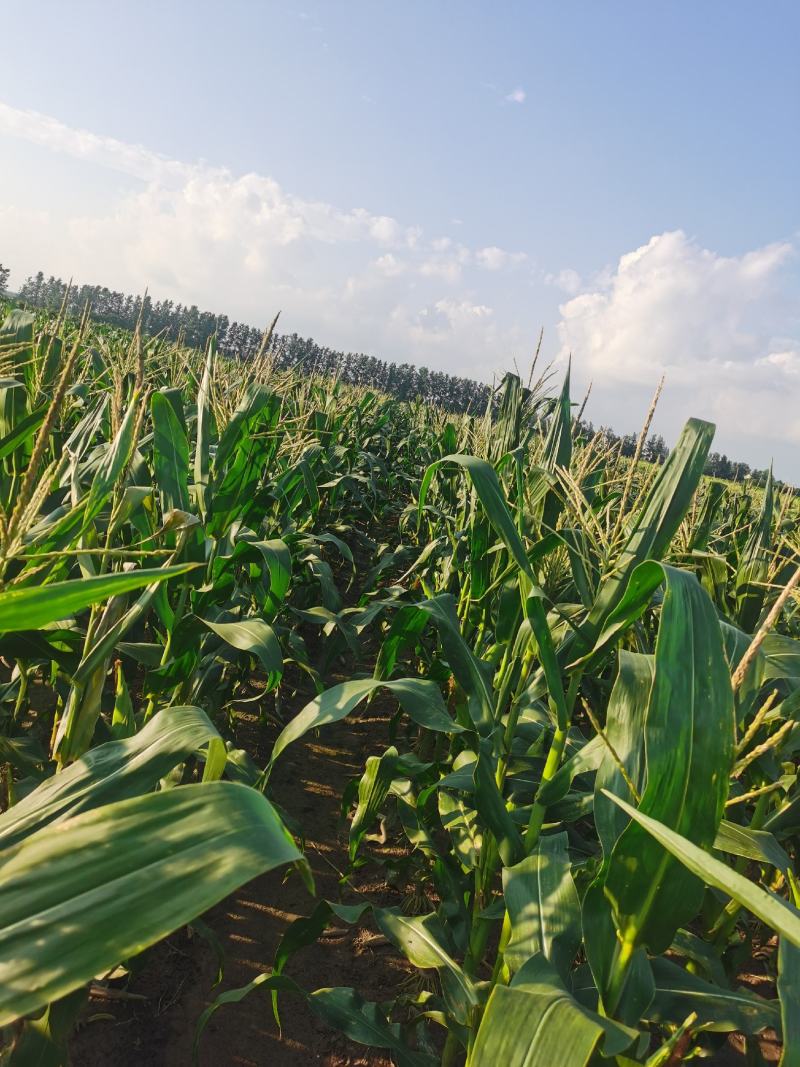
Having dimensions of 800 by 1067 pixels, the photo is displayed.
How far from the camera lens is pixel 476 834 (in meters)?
2.15

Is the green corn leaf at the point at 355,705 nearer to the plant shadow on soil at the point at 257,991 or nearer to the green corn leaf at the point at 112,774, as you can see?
the green corn leaf at the point at 112,774

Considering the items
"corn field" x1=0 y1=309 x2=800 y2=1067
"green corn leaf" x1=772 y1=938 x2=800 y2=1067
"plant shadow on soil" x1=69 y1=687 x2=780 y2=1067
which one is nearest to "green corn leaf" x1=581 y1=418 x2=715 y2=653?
"corn field" x1=0 y1=309 x2=800 y2=1067

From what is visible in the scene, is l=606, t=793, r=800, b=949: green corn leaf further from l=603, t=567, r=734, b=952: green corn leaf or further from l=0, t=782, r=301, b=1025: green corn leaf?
l=0, t=782, r=301, b=1025: green corn leaf

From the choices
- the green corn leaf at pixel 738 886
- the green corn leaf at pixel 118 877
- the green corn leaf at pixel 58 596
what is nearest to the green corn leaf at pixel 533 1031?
the green corn leaf at pixel 738 886

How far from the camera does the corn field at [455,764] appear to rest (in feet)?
2.27

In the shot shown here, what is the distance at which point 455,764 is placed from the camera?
2.26 m

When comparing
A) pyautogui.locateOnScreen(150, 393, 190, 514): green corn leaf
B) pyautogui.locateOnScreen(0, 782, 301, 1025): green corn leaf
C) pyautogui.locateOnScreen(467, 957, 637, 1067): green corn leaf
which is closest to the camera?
pyautogui.locateOnScreen(0, 782, 301, 1025): green corn leaf

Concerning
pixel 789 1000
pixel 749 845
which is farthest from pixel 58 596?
pixel 749 845

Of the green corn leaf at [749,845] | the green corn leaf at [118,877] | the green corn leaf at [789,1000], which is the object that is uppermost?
the green corn leaf at [118,877]

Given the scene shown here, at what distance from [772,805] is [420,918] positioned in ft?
5.62

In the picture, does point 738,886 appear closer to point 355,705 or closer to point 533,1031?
point 533,1031

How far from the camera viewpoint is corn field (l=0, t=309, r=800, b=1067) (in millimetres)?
691

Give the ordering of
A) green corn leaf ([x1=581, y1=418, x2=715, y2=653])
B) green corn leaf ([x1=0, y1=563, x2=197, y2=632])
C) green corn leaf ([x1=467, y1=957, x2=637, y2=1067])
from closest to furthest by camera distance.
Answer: green corn leaf ([x1=0, y1=563, x2=197, y2=632]) → green corn leaf ([x1=467, y1=957, x2=637, y2=1067]) → green corn leaf ([x1=581, y1=418, x2=715, y2=653])

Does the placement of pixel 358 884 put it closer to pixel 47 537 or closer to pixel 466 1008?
pixel 466 1008
